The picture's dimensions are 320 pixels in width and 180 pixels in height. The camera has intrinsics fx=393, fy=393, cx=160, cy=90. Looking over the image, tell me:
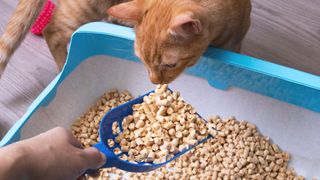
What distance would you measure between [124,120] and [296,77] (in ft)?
1.67

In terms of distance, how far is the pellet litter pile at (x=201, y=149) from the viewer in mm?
1141

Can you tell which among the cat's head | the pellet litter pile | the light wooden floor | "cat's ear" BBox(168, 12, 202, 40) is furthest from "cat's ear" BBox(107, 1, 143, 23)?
the light wooden floor

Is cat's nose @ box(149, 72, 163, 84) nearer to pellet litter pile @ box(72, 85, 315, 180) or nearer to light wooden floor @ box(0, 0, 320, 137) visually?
pellet litter pile @ box(72, 85, 315, 180)

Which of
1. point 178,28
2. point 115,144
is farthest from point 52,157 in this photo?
point 115,144

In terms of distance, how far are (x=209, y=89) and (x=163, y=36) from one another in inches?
15.3

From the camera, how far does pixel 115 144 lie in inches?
46.1

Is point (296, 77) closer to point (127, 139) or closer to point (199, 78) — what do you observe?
point (199, 78)

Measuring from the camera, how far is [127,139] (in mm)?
1185

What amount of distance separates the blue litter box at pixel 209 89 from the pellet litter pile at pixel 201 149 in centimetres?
4

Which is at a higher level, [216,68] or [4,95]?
[216,68]

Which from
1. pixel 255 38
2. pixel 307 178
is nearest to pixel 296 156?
pixel 307 178

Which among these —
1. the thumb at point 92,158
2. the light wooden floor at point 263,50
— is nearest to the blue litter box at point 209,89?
the light wooden floor at point 263,50

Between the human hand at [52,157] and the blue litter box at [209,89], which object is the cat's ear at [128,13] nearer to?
the blue litter box at [209,89]

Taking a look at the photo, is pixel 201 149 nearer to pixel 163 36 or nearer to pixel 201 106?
pixel 201 106
